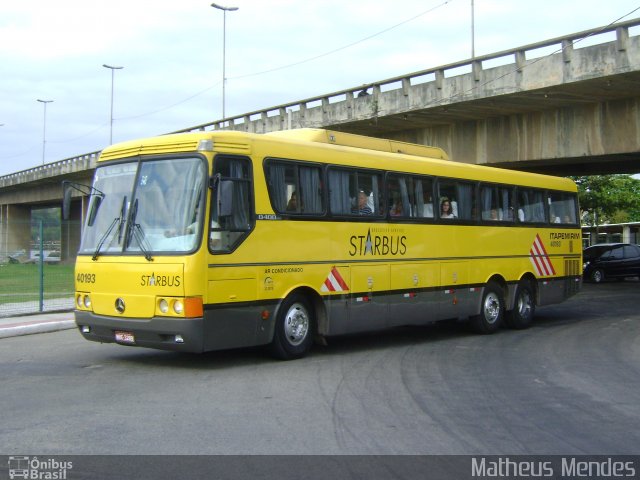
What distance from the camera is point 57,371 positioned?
955 cm

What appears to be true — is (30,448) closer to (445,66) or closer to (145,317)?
(145,317)

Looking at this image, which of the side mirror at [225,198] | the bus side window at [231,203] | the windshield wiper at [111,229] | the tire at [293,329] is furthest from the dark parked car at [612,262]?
the windshield wiper at [111,229]

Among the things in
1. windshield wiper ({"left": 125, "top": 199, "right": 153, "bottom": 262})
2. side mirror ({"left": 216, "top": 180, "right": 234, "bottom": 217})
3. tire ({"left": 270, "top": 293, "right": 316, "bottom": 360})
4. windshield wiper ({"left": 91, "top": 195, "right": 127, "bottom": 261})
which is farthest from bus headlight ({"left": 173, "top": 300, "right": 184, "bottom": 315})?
tire ({"left": 270, "top": 293, "right": 316, "bottom": 360})

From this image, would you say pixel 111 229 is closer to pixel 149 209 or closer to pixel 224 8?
pixel 149 209

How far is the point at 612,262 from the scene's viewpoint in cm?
3275

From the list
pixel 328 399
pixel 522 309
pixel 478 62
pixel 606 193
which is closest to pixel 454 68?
pixel 478 62

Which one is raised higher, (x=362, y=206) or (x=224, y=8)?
(x=224, y=8)

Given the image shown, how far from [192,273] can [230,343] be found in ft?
3.73

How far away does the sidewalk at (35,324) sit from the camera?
13.6m

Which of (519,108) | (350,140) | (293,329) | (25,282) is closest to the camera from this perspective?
(293,329)

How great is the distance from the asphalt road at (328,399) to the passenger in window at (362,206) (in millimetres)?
2250

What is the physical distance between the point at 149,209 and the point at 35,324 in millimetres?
6148

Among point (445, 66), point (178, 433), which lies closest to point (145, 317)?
point (178, 433)

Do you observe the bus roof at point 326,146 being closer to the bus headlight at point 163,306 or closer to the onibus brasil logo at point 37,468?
the bus headlight at point 163,306
